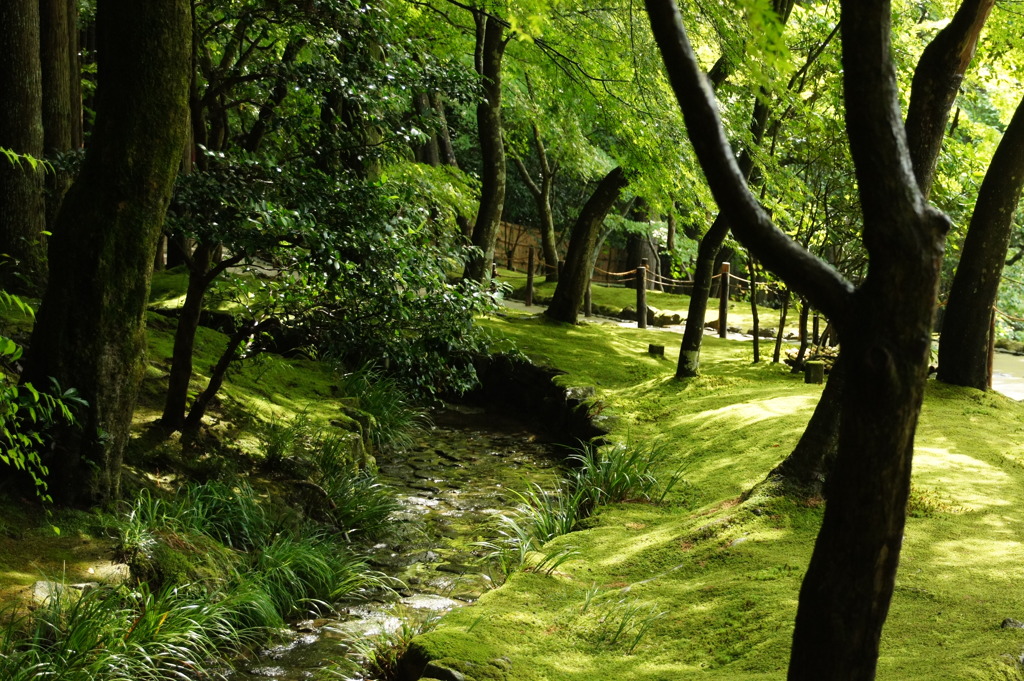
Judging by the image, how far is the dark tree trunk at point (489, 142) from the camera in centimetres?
1216

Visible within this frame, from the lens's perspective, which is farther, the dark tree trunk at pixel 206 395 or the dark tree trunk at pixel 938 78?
the dark tree trunk at pixel 206 395

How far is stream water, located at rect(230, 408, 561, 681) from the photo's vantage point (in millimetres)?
4801

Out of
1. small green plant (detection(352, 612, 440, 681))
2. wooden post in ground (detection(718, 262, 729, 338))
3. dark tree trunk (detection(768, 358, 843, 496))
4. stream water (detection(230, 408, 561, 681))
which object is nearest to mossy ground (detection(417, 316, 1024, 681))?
dark tree trunk (detection(768, 358, 843, 496))

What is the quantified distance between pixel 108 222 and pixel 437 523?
3.61 m

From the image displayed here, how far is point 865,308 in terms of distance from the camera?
2307 mm

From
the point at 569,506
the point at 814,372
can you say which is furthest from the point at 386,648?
the point at 814,372

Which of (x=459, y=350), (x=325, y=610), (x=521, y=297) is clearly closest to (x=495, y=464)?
(x=459, y=350)

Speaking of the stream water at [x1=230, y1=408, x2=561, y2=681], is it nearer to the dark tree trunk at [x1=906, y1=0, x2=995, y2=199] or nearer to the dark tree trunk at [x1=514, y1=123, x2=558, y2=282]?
the dark tree trunk at [x1=906, y1=0, x2=995, y2=199]

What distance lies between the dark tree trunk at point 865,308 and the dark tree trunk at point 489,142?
32.2ft

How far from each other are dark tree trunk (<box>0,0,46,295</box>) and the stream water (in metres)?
3.75

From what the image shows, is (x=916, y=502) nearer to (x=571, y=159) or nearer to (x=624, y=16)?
(x=624, y=16)

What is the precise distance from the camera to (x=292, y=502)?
6457mm

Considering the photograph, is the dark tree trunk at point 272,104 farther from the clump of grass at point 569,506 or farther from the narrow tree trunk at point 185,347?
the clump of grass at point 569,506

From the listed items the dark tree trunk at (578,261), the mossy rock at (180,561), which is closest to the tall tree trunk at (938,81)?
the mossy rock at (180,561)
